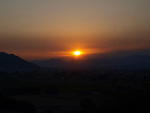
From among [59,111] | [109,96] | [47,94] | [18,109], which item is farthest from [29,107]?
[109,96]

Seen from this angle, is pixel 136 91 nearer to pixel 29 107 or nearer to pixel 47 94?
pixel 29 107

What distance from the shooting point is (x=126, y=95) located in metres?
11.4

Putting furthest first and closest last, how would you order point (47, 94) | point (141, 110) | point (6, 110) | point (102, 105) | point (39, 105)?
point (47, 94)
point (39, 105)
point (6, 110)
point (102, 105)
point (141, 110)

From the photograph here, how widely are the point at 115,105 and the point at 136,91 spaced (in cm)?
117

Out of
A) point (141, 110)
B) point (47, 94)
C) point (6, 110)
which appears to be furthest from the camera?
point (47, 94)

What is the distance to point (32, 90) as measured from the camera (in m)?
60.8

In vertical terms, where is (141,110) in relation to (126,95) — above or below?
below

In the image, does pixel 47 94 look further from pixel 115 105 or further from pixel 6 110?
pixel 115 105

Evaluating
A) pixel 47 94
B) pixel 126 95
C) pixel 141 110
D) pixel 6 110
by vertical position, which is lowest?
pixel 141 110

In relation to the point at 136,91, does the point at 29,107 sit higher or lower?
higher

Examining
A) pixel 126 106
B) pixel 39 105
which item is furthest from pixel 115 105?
pixel 39 105

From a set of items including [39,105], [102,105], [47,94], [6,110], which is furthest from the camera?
[47,94]

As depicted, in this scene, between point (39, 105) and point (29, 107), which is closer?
point (29, 107)

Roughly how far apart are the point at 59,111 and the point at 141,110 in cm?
2755
